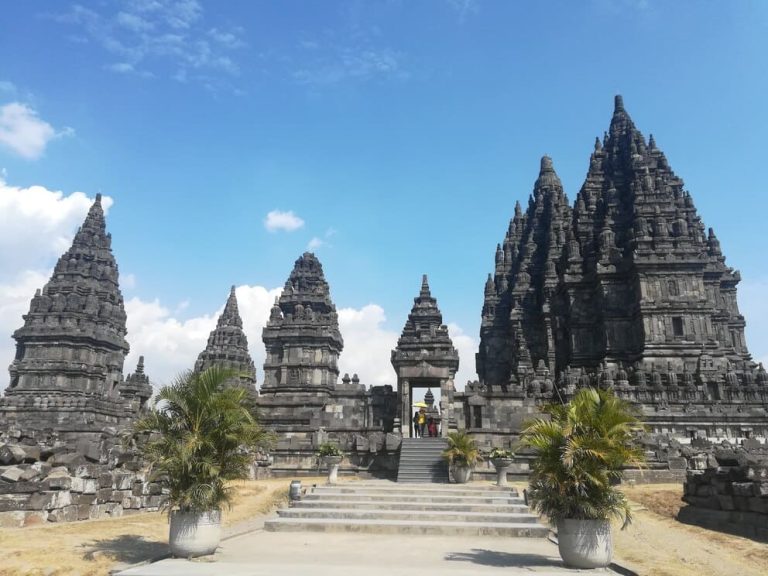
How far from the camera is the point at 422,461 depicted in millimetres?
20906

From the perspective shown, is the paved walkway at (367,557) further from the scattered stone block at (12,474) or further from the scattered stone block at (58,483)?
the scattered stone block at (12,474)

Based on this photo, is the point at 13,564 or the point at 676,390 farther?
the point at 676,390

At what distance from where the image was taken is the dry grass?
8794mm

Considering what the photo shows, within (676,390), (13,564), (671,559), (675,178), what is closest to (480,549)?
(671,559)

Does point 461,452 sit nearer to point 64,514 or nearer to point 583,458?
point 583,458

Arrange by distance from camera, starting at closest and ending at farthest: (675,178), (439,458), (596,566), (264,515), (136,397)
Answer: (596,566)
(264,515)
(439,458)
(675,178)
(136,397)

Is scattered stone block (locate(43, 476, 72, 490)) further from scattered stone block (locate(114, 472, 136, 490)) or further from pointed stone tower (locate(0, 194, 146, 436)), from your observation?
pointed stone tower (locate(0, 194, 146, 436))

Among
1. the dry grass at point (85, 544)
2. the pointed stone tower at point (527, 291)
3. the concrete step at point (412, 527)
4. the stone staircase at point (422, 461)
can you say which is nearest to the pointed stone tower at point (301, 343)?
the pointed stone tower at point (527, 291)

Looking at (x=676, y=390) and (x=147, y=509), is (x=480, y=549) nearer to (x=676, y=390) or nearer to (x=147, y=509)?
(x=147, y=509)

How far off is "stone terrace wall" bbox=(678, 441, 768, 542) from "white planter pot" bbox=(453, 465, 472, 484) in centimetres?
699

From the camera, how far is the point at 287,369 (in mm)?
46125

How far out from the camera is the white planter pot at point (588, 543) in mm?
8484

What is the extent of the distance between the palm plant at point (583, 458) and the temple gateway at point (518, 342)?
12.5m

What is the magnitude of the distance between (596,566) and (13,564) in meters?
9.18
